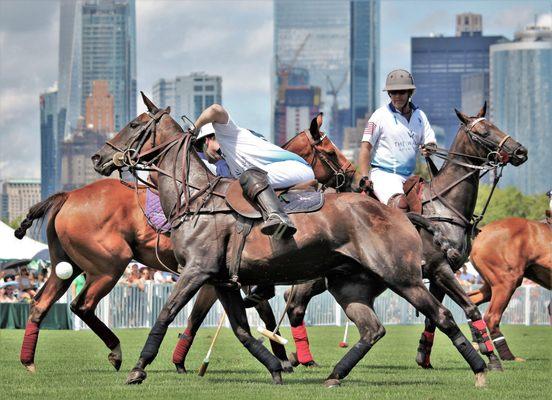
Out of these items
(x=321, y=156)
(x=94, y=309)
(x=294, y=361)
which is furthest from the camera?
(x=294, y=361)

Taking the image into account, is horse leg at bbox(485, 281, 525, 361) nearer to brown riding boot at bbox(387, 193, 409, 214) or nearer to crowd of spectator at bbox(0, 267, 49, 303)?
brown riding boot at bbox(387, 193, 409, 214)

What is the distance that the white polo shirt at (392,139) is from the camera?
17.4 meters

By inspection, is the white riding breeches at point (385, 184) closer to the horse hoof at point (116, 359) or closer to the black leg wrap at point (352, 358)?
the black leg wrap at point (352, 358)

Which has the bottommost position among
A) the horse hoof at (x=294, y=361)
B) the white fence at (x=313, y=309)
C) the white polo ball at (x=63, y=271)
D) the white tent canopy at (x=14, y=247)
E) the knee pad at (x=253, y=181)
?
the white fence at (x=313, y=309)

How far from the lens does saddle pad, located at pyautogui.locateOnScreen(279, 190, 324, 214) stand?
14.6 metres

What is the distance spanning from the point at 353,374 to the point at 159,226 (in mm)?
3497

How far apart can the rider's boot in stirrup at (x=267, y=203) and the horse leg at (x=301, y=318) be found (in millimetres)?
3779

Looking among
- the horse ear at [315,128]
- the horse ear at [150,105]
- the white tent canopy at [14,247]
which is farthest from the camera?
the white tent canopy at [14,247]

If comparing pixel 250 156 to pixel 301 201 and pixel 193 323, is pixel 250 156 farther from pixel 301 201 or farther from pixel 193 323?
pixel 193 323

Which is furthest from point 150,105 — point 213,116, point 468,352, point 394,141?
point 468,352

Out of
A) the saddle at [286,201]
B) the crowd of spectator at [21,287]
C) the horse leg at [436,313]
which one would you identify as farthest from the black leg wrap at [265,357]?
the crowd of spectator at [21,287]

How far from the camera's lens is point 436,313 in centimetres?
1449

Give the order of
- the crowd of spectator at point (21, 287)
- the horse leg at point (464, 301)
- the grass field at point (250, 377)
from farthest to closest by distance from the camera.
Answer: the crowd of spectator at point (21, 287) → the horse leg at point (464, 301) → the grass field at point (250, 377)

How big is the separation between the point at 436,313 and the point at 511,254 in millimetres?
9476
